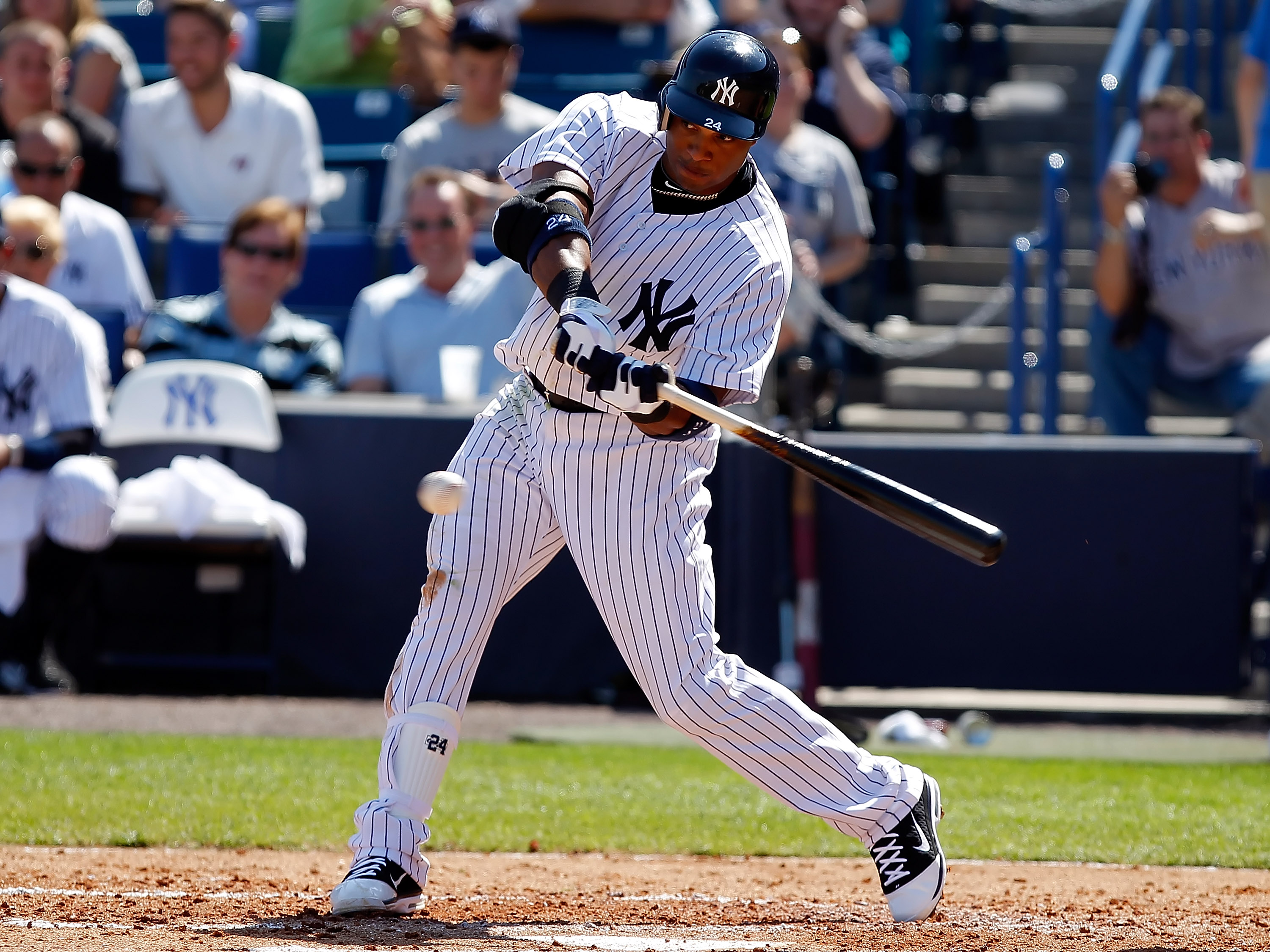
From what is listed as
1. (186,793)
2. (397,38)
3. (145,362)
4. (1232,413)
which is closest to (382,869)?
(186,793)

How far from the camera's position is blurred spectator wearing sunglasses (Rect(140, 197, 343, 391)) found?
296 inches

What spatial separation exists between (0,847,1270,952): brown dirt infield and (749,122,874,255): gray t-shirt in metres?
3.71

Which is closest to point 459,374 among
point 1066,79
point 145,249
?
point 145,249

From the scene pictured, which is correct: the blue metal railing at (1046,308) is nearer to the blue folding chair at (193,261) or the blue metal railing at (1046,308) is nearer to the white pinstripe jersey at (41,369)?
the blue folding chair at (193,261)

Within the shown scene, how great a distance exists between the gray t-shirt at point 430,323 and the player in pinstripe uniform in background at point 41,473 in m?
1.17

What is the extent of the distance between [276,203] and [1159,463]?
372 centimetres

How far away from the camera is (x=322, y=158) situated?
9570 millimetres

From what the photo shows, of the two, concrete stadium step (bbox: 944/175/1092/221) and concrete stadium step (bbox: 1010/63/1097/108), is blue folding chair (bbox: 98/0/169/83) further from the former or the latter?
concrete stadium step (bbox: 1010/63/1097/108)

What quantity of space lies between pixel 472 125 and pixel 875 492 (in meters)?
5.39

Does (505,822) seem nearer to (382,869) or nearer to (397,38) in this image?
(382,869)

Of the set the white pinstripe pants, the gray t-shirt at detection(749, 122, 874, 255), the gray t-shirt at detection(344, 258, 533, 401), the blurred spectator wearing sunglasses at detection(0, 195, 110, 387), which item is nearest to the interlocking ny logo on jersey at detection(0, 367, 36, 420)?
the blurred spectator wearing sunglasses at detection(0, 195, 110, 387)

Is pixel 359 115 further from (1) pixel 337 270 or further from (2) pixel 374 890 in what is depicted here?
(2) pixel 374 890

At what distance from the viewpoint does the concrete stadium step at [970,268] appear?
32.1 feet

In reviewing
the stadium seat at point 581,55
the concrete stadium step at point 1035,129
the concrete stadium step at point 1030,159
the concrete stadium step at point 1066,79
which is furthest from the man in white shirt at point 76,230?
the concrete stadium step at point 1066,79
